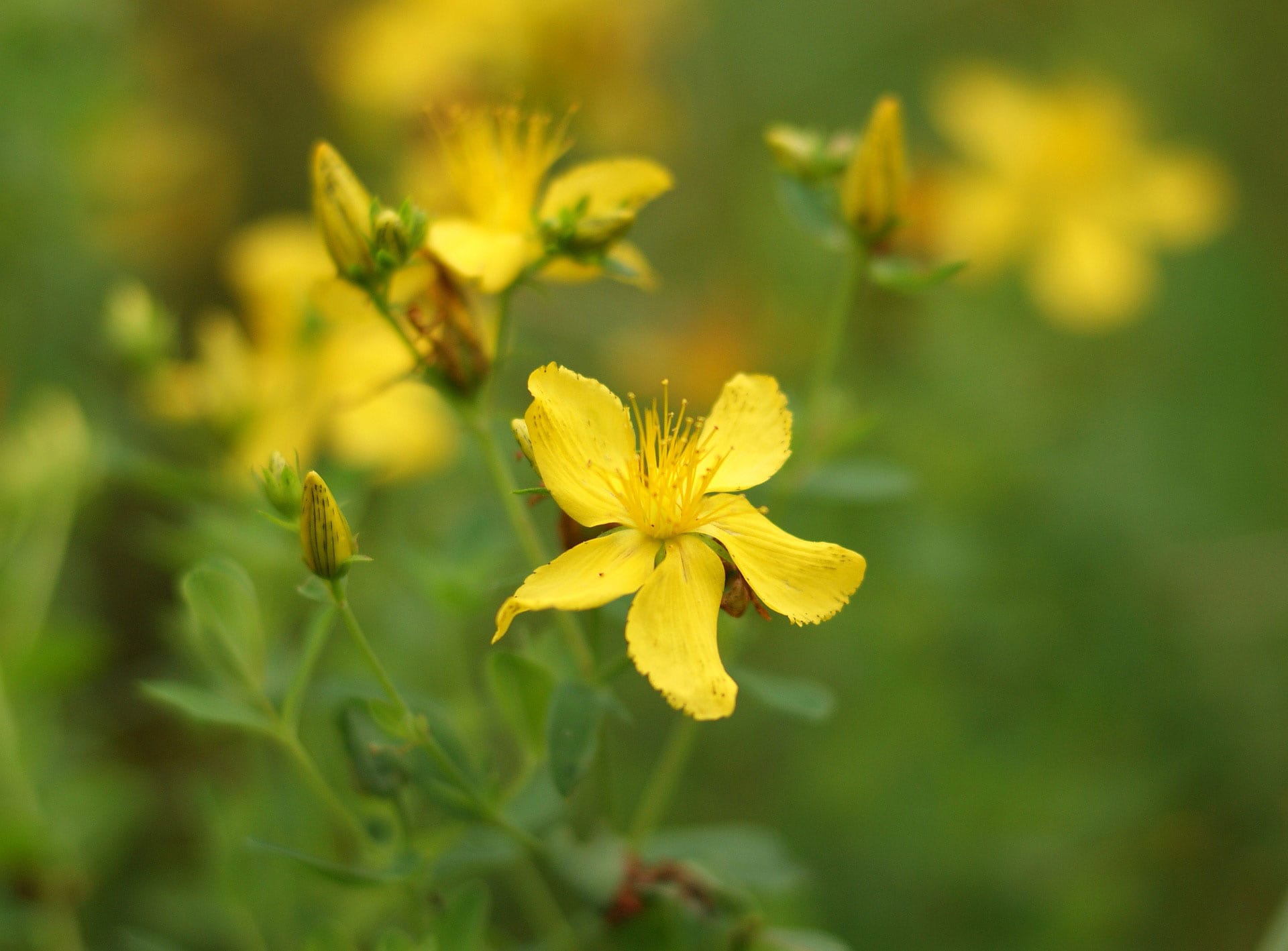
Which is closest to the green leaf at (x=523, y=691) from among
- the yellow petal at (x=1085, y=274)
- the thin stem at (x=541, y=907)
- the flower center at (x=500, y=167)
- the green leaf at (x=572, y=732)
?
the green leaf at (x=572, y=732)

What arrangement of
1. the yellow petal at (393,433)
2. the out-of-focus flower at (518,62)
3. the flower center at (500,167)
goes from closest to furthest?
1. the flower center at (500,167)
2. the yellow petal at (393,433)
3. the out-of-focus flower at (518,62)

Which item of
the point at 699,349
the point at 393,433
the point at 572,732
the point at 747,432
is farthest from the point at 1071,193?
the point at 572,732

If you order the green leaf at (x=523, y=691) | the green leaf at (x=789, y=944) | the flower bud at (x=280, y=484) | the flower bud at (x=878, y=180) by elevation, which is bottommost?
the green leaf at (x=789, y=944)

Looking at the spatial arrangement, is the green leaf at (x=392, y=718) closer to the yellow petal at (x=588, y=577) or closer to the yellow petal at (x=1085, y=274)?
the yellow petal at (x=588, y=577)

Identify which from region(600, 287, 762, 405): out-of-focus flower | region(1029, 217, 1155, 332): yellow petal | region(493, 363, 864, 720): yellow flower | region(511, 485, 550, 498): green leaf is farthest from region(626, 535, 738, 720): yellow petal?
region(1029, 217, 1155, 332): yellow petal

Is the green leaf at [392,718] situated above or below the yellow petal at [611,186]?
below

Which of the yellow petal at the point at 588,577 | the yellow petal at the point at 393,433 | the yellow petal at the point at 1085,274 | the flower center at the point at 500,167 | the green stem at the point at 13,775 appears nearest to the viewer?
the yellow petal at the point at 588,577

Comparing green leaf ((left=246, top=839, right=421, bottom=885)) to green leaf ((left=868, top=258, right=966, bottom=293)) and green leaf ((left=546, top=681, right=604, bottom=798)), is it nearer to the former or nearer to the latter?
green leaf ((left=546, top=681, right=604, bottom=798))

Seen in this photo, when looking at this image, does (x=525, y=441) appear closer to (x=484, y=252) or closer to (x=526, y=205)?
(x=484, y=252)
